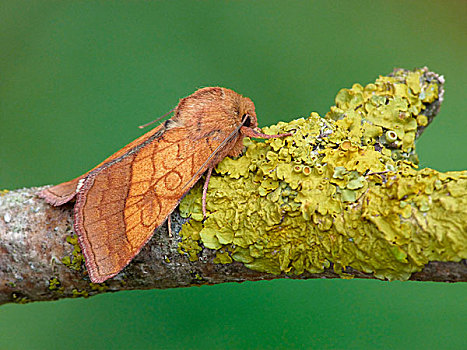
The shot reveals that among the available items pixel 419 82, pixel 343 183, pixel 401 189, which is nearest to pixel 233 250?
pixel 343 183

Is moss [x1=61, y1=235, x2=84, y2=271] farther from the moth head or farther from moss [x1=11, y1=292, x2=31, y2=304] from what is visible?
the moth head

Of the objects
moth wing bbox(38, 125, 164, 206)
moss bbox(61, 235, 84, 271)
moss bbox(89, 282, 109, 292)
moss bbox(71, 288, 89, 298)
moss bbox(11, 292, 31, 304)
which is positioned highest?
moth wing bbox(38, 125, 164, 206)

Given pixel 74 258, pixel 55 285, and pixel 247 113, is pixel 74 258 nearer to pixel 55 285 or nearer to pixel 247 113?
pixel 55 285

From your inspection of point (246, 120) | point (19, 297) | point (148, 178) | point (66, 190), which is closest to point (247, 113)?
point (246, 120)

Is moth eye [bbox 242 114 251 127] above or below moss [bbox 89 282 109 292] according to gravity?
above

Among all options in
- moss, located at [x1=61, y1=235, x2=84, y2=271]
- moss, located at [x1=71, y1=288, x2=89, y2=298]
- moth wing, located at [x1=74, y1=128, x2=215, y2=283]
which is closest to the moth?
moth wing, located at [x1=74, y1=128, x2=215, y2=283]

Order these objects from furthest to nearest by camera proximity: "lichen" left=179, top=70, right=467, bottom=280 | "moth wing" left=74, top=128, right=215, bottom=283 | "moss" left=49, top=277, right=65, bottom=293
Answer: "moss" left=49, top=277, right=65, bottom=293, "moth wing" left=74, top=128, right=215, bottom=283, "lichen" left=179, top=70, right=467, bottom=280

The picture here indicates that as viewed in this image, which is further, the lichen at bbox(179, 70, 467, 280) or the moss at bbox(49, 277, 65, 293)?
A: the moss at bbox(49, 277, 65, 293)

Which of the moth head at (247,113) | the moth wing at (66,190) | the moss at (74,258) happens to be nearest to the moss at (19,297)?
the moss at (74,258)

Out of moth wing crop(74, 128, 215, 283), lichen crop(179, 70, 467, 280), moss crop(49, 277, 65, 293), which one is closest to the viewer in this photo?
lichen crop(179, 70, 467, 280)
